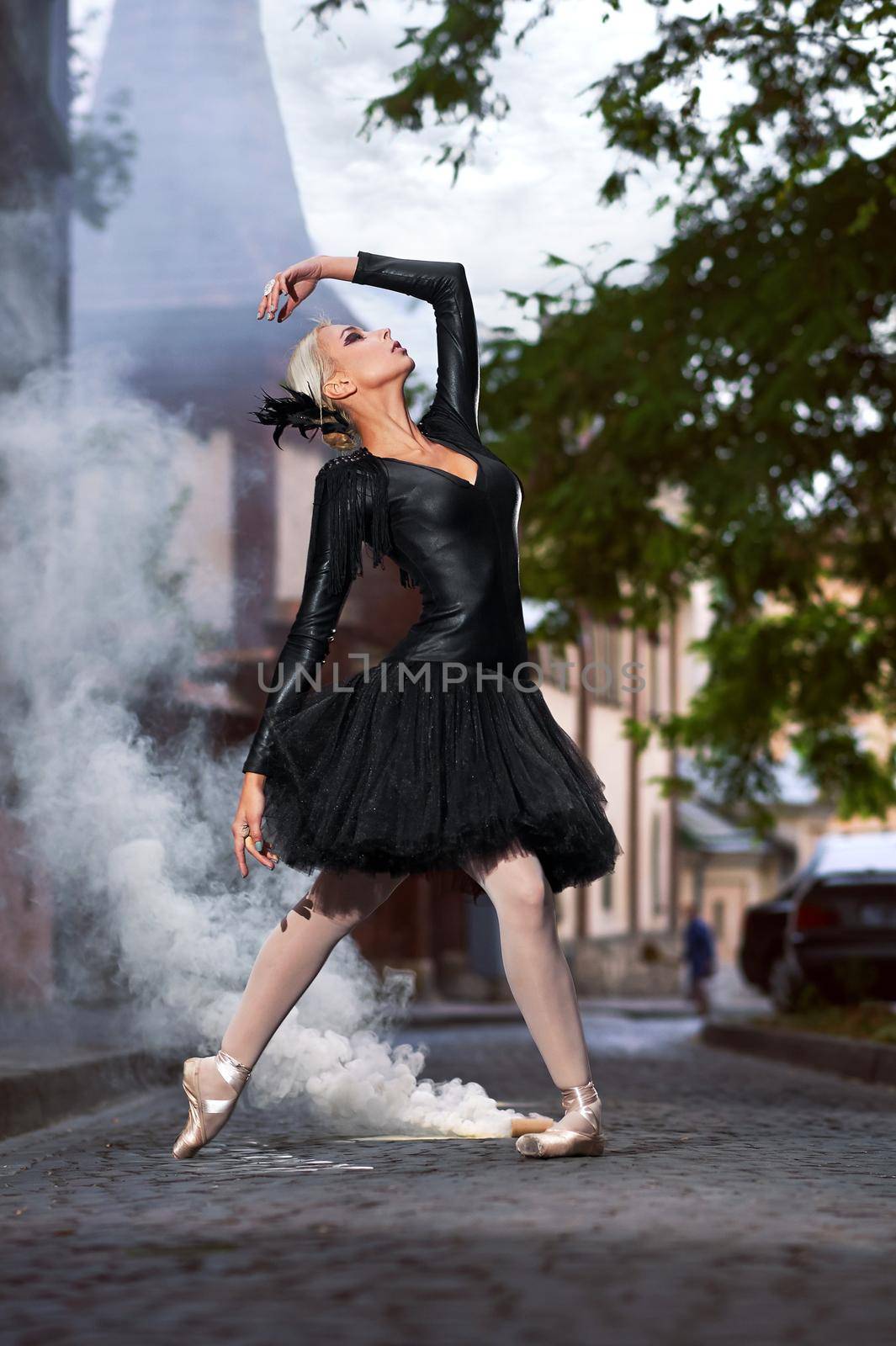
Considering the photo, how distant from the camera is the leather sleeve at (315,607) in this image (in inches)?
191

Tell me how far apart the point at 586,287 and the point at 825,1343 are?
924cm

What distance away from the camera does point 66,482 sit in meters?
10.4

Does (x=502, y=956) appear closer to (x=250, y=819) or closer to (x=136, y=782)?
(x=250, y=819)

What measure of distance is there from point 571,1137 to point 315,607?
138 centimetres

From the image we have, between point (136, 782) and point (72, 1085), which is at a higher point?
point (136, 782)

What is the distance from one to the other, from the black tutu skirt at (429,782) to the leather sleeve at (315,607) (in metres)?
0.06

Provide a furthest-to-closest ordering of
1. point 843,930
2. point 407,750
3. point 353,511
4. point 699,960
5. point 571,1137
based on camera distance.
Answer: point 699,960 → point 843,930 → point 353,511 → point 407,750 → point 571,1137

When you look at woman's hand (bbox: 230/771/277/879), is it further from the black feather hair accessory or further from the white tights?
the black feather hair accessory

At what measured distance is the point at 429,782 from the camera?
182 inches

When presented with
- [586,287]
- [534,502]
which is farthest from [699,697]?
[586,287]

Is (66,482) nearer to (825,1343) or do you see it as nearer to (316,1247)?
(316,1247)

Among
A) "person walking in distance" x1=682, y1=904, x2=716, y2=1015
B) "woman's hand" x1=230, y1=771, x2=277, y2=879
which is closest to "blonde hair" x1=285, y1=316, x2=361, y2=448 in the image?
"woman's hand" x1=230, y1=771, x2=277, y2=879

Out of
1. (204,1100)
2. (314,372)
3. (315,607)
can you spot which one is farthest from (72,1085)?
(314,372)

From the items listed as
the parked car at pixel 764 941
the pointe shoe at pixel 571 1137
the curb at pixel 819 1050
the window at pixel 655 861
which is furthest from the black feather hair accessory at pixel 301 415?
the window at pixel 655 861
